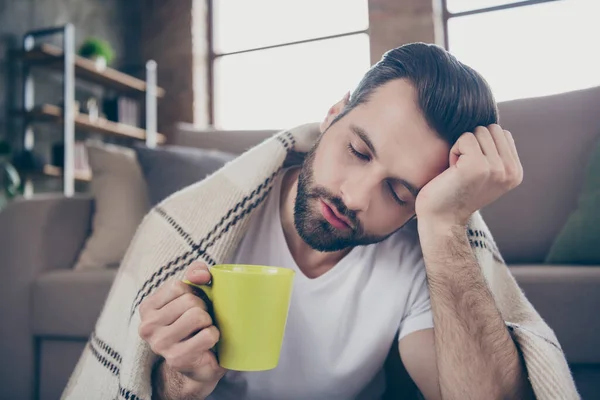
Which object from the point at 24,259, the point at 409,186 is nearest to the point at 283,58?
the point at 24,259

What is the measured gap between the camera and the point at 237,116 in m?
4.06

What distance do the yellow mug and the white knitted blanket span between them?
274 mm

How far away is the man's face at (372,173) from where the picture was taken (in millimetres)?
780

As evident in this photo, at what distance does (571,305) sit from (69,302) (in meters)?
1.34

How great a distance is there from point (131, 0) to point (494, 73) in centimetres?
305

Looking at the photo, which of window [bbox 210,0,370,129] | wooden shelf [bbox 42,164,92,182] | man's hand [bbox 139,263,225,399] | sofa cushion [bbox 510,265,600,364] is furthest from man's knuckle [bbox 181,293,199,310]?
window [bbox 210,0,370,129]

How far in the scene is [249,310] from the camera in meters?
0.50

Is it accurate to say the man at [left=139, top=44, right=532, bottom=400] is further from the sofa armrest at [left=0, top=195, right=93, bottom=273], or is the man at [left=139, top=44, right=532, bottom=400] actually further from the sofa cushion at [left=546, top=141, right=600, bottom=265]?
the sofa armrest at [left=0, top=195, right=93, bottom=273]

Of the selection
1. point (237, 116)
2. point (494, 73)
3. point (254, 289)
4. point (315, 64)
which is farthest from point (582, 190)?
point (237, 116)

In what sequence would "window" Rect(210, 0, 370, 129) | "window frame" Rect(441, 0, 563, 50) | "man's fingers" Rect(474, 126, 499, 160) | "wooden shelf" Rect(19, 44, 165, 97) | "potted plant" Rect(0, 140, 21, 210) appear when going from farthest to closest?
"window" Rect(210, 0, 370, 129) < "window frame" Rect(441, 0, 563, 50) < "wooden shelf" Rect(19, 44, 165, 97) < "potted plant" Rect(0, 140, 21, 210) < "man's fingers" Rect(474, 126, 499, 160)

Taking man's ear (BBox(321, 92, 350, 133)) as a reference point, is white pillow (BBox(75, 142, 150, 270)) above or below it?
below

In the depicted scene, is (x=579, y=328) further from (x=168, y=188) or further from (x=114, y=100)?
(x=114, y=100)

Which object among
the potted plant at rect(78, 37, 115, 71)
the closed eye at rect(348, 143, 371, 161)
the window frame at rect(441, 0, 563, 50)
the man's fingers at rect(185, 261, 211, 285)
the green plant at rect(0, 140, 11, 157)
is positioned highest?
the window frame at rect(441, 0, 563, 50)

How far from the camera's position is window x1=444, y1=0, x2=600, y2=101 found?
306 centimetres
